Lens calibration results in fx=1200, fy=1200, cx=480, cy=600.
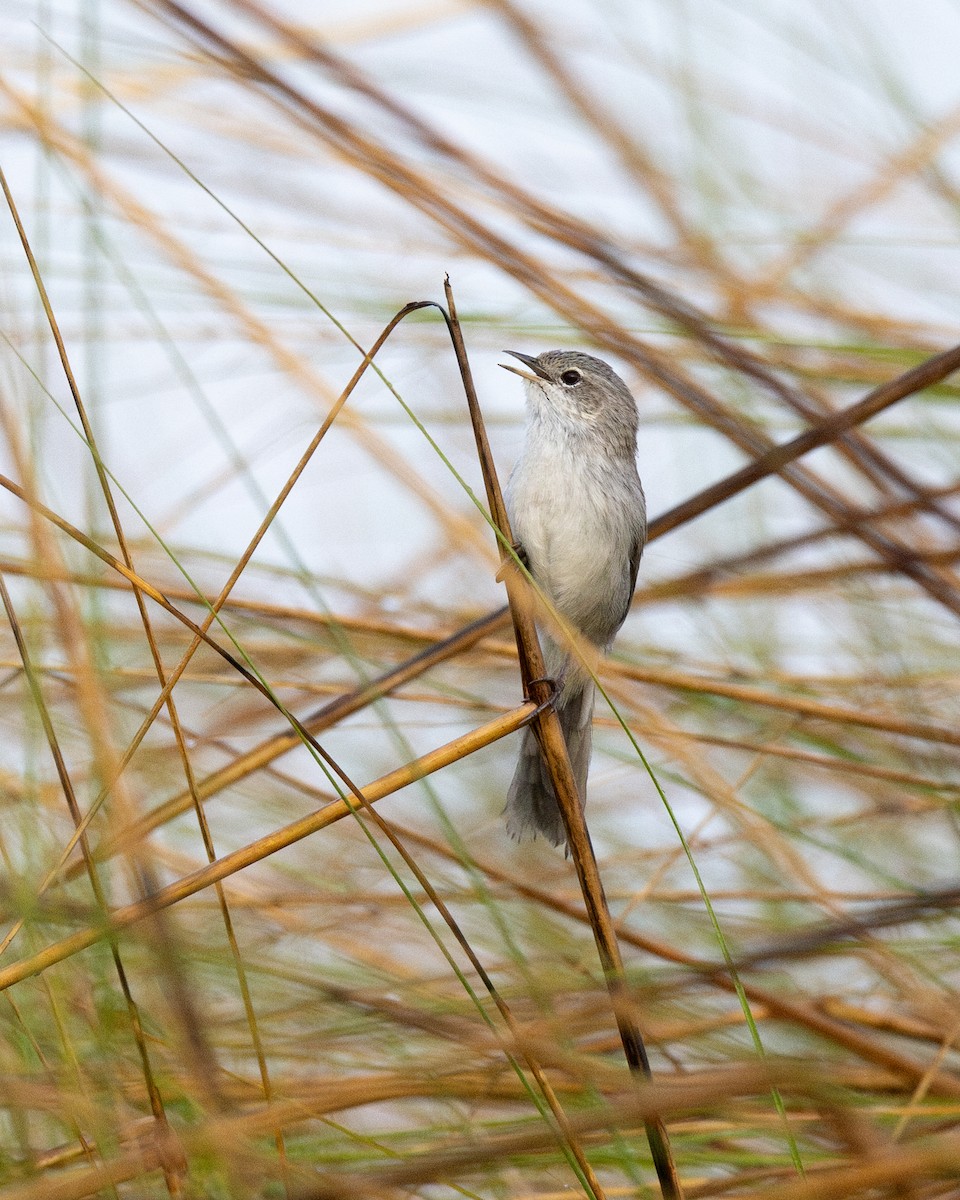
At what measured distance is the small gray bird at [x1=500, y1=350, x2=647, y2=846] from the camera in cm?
302

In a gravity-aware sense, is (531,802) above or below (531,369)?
below

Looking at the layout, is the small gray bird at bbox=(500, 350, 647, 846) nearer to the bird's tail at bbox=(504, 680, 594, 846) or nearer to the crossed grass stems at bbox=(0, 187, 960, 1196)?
the bird's tail at bbox=(504, 680, 594, 846)

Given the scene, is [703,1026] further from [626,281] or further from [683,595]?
[626,281]

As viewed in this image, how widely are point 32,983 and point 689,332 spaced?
132 cm

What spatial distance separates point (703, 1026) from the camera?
2.03 meters

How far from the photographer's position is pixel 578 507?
A: 119 inches

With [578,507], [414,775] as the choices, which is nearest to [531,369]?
[578,507]

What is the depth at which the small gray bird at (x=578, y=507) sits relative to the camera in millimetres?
3016

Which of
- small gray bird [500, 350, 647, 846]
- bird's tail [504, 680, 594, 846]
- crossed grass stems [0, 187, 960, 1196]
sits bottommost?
crossed grass stems [0, 187, 960, 1196]

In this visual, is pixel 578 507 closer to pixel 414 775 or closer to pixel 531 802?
pixel 531 802

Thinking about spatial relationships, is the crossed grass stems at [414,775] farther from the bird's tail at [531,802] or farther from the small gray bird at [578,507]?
the small gray bird at [578,507]

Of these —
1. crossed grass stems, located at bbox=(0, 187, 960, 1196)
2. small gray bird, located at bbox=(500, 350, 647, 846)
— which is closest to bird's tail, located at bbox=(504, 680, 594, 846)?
small gray bird, located at bbox=(500, 350, 647, 846)

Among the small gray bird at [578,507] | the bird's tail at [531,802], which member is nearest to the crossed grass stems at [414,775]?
the bird's tail at [531,802]

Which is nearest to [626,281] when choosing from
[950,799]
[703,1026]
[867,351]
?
[867,351]
